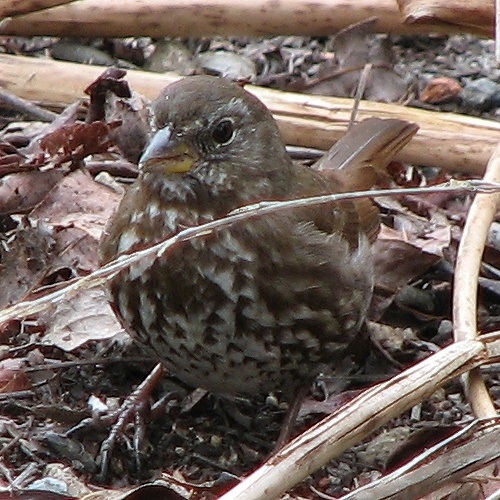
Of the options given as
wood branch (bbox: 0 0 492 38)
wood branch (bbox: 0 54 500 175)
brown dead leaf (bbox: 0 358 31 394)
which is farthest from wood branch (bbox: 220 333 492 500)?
wood branch (bbox: 0 0 492 38)

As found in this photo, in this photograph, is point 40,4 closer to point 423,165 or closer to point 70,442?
point 423,165

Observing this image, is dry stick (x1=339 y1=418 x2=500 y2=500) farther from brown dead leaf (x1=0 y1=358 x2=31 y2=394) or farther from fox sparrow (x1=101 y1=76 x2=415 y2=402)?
brown dead leaf (x1=0 y1=358 x2=31 y2=394)

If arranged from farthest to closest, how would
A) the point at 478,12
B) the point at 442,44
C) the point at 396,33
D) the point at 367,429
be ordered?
1. the point at 442,44
2. the point at 396,33
3. the point at 478,12
4. the point at 367,429

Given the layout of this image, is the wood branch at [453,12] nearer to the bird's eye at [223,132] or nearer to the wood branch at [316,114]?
the wood branch at [316,114]

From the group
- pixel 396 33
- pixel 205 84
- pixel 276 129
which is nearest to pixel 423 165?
pixel 396 33

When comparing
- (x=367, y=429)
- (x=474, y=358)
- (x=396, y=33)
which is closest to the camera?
(x=367, y=429)

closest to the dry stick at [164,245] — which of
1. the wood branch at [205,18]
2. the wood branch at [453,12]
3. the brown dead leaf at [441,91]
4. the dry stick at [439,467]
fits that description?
the dry stick at [439,467]

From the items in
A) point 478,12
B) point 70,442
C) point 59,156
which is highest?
point 478,12

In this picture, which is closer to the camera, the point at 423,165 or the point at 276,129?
the point at 276,129

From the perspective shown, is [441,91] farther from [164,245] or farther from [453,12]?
[164,245]
